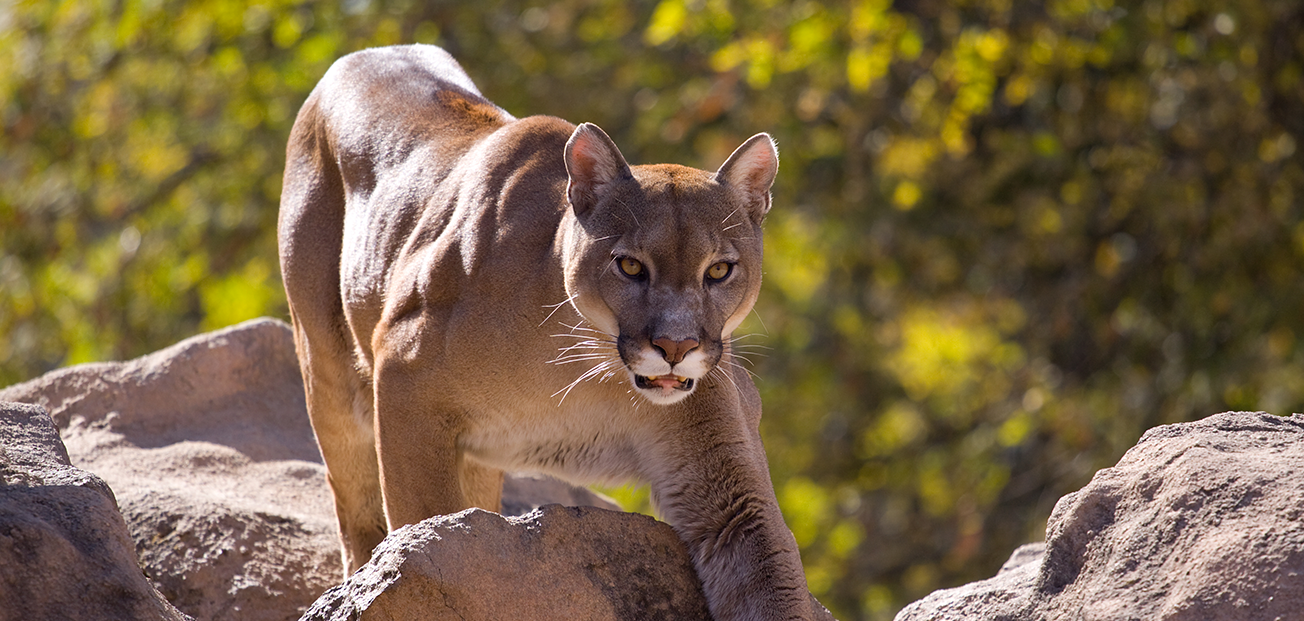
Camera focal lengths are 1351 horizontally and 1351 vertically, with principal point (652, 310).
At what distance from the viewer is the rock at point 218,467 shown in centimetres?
497

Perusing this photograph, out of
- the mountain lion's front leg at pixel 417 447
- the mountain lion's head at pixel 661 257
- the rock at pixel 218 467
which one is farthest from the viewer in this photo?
the rock at pixel 218 467

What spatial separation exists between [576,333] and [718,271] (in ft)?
1.66

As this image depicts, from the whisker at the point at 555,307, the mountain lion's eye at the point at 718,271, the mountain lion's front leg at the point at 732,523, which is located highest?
the mountain lion's eye at the point at 718,271

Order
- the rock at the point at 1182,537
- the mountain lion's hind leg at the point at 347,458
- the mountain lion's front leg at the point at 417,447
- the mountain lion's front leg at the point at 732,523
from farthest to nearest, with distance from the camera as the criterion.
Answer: the mountain lion's hind leg at the point at 347,458
the mountain lion's front leg at the point at 417,447
the mountain lion's front leg at the point at 732,523
the rock at the point at 1182,537

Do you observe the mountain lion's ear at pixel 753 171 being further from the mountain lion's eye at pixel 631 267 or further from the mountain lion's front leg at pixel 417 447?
the mountain lion's front leg at pixel 417 447

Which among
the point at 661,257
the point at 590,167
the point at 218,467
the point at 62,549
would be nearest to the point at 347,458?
the point at 218,467

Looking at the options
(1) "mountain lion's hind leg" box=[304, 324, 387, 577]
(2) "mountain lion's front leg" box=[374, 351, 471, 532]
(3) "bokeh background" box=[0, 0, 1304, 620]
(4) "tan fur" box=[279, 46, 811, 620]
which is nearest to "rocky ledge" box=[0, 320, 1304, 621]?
(4) "tan fur" box=[279, 46, 811, 620]

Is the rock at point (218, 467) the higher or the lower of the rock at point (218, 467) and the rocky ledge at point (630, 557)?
the lower

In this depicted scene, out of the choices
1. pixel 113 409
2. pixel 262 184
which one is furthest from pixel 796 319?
pixel 113 409

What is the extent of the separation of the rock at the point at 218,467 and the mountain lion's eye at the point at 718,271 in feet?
6.68

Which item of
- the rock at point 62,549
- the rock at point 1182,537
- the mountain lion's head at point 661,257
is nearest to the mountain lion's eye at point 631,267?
the mountain lion's head at point 661,257

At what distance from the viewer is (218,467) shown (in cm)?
600

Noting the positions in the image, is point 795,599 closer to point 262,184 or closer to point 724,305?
point 724,305

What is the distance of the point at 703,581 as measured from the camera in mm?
4000
